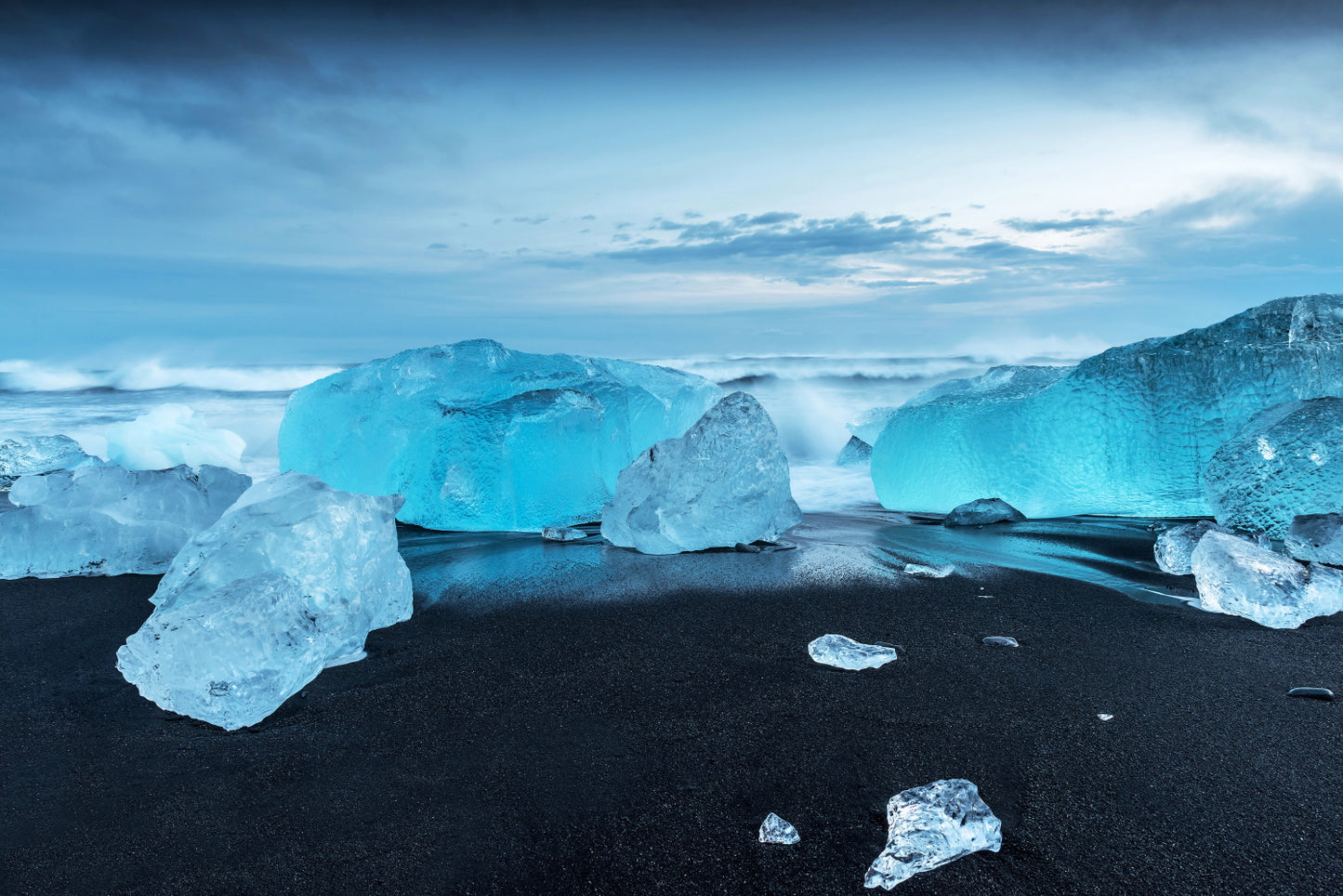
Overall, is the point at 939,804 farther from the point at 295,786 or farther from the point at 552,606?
the point at 552,606

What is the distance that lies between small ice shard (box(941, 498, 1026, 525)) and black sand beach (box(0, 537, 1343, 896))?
1.75m

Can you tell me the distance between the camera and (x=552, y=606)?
9.16ft

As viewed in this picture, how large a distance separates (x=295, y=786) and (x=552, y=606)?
1213mm

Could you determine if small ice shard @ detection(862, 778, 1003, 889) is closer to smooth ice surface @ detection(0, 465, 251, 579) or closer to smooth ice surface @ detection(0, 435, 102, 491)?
smooth ice surface @ detection(0, 465, 251, 579)

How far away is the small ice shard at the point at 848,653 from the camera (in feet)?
7.05

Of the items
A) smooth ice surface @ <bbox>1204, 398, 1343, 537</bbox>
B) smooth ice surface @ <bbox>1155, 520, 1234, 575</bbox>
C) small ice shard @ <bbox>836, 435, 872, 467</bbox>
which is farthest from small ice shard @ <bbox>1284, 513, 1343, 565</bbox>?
small ice shard @ <bbox>836, 435, 872, 467</bbox>

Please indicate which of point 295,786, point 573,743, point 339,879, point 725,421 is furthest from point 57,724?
point 725,421

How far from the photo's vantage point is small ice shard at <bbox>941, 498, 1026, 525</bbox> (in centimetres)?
432

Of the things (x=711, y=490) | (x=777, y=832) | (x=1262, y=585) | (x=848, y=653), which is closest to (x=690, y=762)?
(x=777, y=832)

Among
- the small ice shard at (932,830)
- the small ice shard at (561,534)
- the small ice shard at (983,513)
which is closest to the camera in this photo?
the small ice shard at (932,830)

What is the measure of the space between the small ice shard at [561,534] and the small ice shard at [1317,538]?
291 cm

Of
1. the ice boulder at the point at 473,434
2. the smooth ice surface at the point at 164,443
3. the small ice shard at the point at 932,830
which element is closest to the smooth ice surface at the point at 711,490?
the ice boulder at the point at 473,434

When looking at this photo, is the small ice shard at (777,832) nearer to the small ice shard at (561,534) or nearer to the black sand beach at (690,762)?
the black sand beach at (690,762)

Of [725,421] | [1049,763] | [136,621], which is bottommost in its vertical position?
[136,621]
